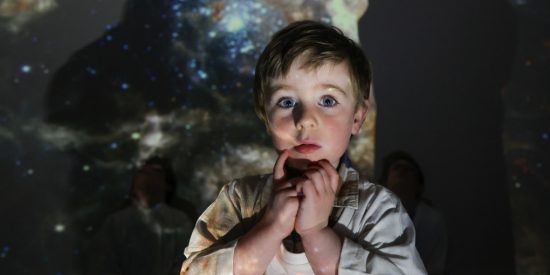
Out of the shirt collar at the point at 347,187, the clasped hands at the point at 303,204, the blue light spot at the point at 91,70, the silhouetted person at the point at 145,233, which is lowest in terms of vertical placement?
the silhouetted person at the point at 145,233

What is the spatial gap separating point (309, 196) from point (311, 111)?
0.11 metres

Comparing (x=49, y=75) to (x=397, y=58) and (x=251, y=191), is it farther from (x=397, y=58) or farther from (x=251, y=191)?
(x=251, y=191)

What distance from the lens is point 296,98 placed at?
2.51 feet

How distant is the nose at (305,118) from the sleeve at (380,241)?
125 mm

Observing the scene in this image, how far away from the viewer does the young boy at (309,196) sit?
717 millimetres

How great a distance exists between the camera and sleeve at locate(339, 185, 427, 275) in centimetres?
72

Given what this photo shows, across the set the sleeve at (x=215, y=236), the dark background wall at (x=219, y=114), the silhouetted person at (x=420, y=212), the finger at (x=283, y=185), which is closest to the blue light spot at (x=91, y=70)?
the dark background wall at (x=219, y=114)

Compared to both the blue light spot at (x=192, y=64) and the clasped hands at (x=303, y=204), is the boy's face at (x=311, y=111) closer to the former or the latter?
the clasped hands at (x=303, y=204)

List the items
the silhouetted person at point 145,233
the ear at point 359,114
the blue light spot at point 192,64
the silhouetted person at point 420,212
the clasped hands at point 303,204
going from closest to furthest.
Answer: the clasped hands at point 303,204 < the ear at point 359,114 < the silhouetted person at point 420,212 < the silhouetted person at point 145,233 < the blue light spot at point 192,64

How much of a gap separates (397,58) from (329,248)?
155 centimetres

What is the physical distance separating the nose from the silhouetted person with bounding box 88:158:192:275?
1.49m

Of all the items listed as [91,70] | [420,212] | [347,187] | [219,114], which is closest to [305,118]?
[347,187]

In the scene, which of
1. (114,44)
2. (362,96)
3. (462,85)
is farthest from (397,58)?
(362,96)

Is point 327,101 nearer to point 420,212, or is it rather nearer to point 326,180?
point 326,180
